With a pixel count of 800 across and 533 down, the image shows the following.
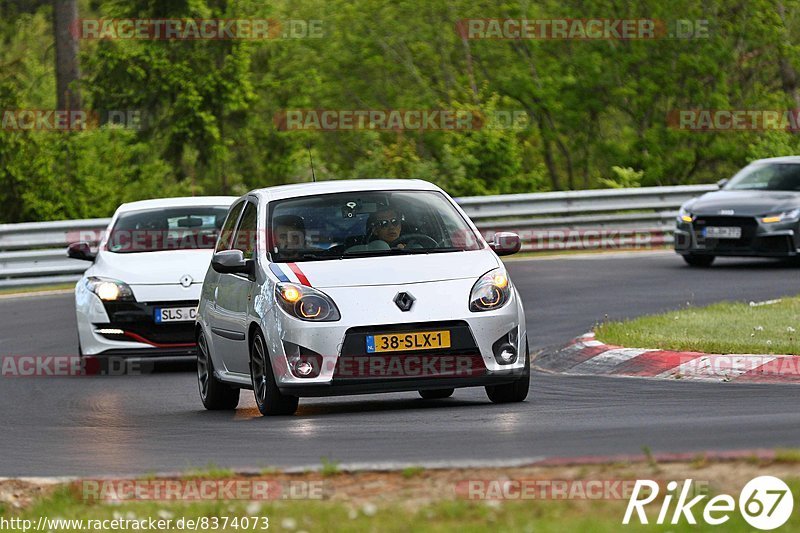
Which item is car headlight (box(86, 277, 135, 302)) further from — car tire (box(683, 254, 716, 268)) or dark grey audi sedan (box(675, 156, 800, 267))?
car tire (box(683, 254, 716, 268))

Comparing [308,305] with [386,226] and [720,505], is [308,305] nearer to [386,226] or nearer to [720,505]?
[386,226]

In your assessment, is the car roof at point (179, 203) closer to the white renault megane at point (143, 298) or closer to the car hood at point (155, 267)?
the white renault megane at point (143, 298)

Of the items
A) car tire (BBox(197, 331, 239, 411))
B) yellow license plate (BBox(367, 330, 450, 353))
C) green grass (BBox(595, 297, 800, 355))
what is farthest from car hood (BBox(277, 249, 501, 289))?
green grass (BBox(595, 297, 800, 355))

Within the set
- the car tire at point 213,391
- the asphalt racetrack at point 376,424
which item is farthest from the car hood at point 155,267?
the car tire at point 213,391

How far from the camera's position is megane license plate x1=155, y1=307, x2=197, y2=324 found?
593 inches

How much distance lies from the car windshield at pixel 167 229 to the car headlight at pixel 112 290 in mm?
672

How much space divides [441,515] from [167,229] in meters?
10.3

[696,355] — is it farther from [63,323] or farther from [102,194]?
[102,194]

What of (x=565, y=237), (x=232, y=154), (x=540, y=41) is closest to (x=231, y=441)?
(x=565, y=237)

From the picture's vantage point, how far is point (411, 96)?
4362cm

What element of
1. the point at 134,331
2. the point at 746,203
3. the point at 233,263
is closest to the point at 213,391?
the point at 233,263

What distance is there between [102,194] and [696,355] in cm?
2361

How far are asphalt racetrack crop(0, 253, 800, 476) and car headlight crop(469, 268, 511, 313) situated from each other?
2.12ft

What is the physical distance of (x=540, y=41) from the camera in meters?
41.4
